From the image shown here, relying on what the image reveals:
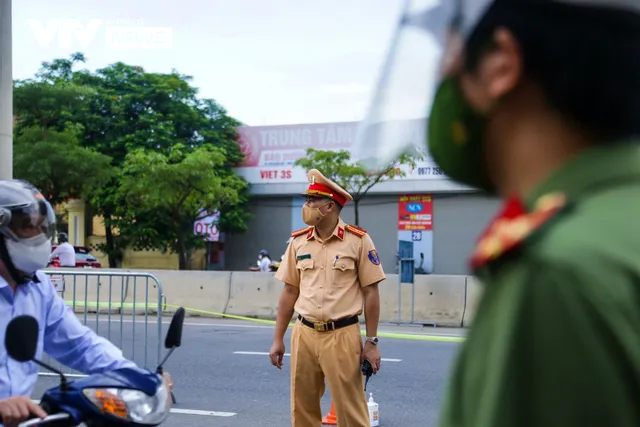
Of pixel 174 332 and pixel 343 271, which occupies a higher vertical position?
pixel 343 271

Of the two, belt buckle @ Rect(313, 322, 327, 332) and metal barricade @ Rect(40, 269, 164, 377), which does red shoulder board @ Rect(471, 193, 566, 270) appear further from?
metal barricade @ Rect(40, 269, 164, 377)

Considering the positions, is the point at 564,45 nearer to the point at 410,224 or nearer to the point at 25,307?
the point at 25,307

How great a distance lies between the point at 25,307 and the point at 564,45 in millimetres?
2300

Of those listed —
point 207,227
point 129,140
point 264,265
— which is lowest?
point 264,265

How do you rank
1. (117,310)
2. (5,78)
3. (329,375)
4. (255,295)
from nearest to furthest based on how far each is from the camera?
(329,375) → (5,78) → (117,310) → (255,295)

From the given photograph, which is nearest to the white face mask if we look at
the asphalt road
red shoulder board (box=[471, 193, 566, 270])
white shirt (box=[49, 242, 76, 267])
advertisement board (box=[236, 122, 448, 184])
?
red shoulder board (box=[471, 193, 566, 270])

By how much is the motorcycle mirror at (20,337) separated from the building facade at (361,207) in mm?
31034

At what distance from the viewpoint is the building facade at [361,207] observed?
113 ft

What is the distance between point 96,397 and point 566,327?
1789mm

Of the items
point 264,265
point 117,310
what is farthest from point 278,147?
point 117,310

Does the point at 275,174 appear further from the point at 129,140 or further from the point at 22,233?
the point at 22,233

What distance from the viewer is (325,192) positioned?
5.30 meters

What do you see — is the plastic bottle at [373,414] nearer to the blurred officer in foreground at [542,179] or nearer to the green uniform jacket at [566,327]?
the blurred officer in foreground at [542,179]

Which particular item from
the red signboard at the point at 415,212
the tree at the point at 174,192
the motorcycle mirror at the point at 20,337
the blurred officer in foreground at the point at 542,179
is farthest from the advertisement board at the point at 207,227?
the blurred officer in foreground at the point at 542,179
